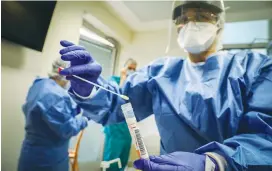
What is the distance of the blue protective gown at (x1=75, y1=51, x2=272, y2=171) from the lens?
1.30ft

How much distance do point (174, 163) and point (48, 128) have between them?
14.0 inches

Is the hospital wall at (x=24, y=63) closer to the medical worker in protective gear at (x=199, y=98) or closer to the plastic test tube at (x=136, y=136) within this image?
the medical worker in protective gear at (x=199, y=98)

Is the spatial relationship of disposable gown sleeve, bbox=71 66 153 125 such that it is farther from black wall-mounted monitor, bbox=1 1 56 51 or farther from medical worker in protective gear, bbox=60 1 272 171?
black wall-mounted monitor, bbox=1 1 56 51

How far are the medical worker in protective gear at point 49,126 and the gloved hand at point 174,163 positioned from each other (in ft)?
0.94

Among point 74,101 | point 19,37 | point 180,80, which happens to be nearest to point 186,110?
point 180,80

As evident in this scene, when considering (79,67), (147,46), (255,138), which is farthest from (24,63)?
(255,138)

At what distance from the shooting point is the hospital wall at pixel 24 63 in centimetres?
58

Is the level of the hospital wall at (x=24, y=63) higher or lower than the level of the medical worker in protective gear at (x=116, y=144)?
higher

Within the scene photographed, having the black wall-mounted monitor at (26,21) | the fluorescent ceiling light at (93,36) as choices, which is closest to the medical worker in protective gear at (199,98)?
the fluorescent ceiling light at (93,36)

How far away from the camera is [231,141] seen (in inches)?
15.0

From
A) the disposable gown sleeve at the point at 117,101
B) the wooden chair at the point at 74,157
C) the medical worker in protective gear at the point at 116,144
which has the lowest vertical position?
the wooden chair at the point at 74,157

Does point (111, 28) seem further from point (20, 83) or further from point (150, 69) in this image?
point (20, 83)

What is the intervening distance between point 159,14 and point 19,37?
0.48m

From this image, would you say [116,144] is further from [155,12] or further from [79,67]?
[155,12]
